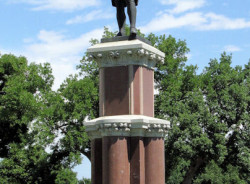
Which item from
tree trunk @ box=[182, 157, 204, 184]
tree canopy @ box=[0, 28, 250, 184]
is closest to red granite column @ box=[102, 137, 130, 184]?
tree canopy @ box=[0, 28, 250, 184]

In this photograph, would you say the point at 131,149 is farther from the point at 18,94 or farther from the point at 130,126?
the point at 18,94

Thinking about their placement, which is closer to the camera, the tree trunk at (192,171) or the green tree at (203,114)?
the green tree at (203,114)

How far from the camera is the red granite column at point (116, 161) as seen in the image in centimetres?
992

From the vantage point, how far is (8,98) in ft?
99.7

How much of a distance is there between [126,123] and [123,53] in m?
1.57

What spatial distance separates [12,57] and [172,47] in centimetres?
1109

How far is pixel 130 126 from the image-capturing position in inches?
398

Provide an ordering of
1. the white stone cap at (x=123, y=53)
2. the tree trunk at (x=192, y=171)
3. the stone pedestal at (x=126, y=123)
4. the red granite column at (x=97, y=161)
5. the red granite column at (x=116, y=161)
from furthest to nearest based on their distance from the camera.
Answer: the tree trunk at (x=192, y=171), the red granite column at (x=97, y=161), the white stone cap at (x=123, y=53), the stone pedestal at (x=126, y=123), the red granite column at (x=116, y=161)

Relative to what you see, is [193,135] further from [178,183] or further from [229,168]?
[178,183]

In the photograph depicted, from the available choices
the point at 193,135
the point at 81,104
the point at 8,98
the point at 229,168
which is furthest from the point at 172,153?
the point at 8,98

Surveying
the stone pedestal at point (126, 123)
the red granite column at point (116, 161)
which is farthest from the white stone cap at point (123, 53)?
the red granite column at point (116, 161)

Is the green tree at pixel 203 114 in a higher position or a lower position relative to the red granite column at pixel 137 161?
higher

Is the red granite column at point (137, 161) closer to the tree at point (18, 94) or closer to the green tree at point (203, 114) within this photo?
the green tree at point (203, 114)

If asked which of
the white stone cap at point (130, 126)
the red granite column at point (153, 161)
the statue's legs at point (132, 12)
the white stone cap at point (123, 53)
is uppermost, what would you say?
the statue's legs at point (132, 12)
